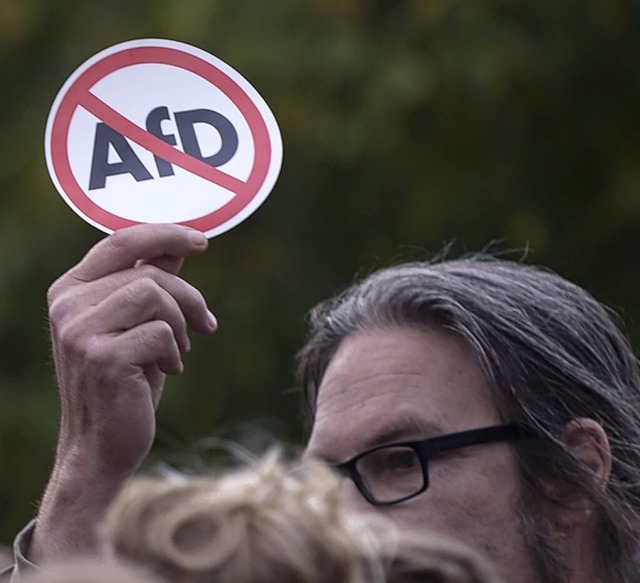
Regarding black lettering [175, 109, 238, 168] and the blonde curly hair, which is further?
black lettering [175, 109, 238, 168]

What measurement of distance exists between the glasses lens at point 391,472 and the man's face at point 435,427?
19 mm

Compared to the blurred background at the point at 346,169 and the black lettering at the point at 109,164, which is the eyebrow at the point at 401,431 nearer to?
the black lettering at the point at 109,164

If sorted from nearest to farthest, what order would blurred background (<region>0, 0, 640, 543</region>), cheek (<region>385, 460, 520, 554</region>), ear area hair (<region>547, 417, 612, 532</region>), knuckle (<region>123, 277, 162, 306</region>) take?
knuckle (<region>123, 277, 162, 306</region>)
cheek (<region>385, 460, 520, 554</region>)
ear area hair (<region>547, 417, 612, 532</region>)
blurred background (<region>0, 0, 640, 543</region>)

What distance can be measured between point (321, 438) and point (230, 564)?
114cm

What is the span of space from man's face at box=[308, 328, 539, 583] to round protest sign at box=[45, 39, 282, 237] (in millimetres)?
451

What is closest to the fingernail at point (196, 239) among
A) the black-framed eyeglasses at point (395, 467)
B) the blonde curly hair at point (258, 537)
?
the black-framed eyeglasses at point (395, 467)

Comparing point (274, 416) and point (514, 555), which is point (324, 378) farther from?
point (274, 416)

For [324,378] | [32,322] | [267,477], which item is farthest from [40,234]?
[267,477]

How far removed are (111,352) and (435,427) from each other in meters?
0.59

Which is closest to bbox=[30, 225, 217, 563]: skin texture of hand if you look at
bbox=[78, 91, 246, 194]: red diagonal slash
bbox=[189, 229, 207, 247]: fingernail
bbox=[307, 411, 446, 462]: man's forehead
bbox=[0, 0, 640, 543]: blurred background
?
bbox=[189, 229, 207, 247]: fingernail

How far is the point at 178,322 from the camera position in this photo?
2.24m

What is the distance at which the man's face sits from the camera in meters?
2.47

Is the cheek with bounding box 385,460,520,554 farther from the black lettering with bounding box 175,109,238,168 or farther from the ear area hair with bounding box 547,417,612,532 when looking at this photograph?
the black lettering with bounding box 175,109,238,168

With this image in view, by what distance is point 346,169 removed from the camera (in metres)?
5.25
